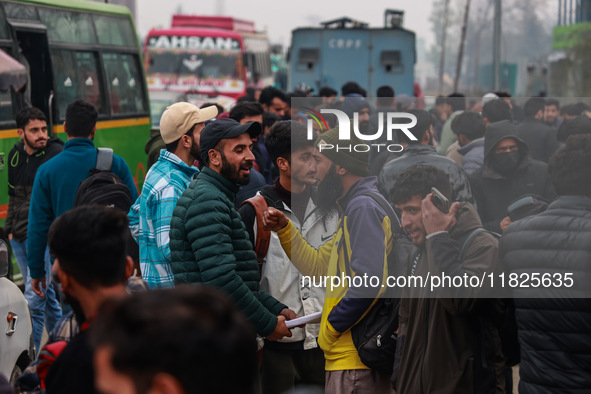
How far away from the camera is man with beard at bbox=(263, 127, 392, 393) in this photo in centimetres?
391

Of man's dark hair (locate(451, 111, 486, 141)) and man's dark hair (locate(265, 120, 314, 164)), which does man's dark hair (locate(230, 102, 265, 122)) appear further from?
man's dark hair (locate(265, 120, 314, 164))

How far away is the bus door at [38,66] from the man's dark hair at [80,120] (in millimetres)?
4175

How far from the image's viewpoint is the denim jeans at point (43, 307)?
23.0ft

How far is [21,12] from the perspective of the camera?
33.5 feet

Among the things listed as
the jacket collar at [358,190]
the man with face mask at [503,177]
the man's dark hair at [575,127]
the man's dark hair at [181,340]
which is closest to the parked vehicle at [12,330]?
the jacket collar at [358,190]

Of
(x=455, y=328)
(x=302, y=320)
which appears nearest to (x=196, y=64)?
(x=302, y=320)

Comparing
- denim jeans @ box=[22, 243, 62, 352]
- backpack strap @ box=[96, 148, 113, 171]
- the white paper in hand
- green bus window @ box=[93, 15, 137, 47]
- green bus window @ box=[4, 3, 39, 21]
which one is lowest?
denim jeans @ box=[22, 243, 62, 352]

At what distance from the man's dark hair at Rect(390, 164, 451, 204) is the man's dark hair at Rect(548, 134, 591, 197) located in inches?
17.1

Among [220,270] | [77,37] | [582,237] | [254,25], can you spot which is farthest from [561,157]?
[254,25]

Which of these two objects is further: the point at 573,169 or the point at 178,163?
the point at 178,163

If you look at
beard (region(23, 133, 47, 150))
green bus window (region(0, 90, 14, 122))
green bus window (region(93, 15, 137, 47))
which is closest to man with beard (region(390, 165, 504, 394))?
beard (region(23, 133, 47, 150))

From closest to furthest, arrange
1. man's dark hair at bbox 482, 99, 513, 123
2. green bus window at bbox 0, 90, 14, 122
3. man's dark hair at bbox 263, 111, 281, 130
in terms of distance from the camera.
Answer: man's dark hair at bbox 482, 99, 513, 123
man's dark hair at bbox 263, 111, 281, 130
green bus window at bbox 0, 90, 14, 122

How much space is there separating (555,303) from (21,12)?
808cm

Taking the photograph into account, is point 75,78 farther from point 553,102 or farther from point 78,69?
point 553,102
